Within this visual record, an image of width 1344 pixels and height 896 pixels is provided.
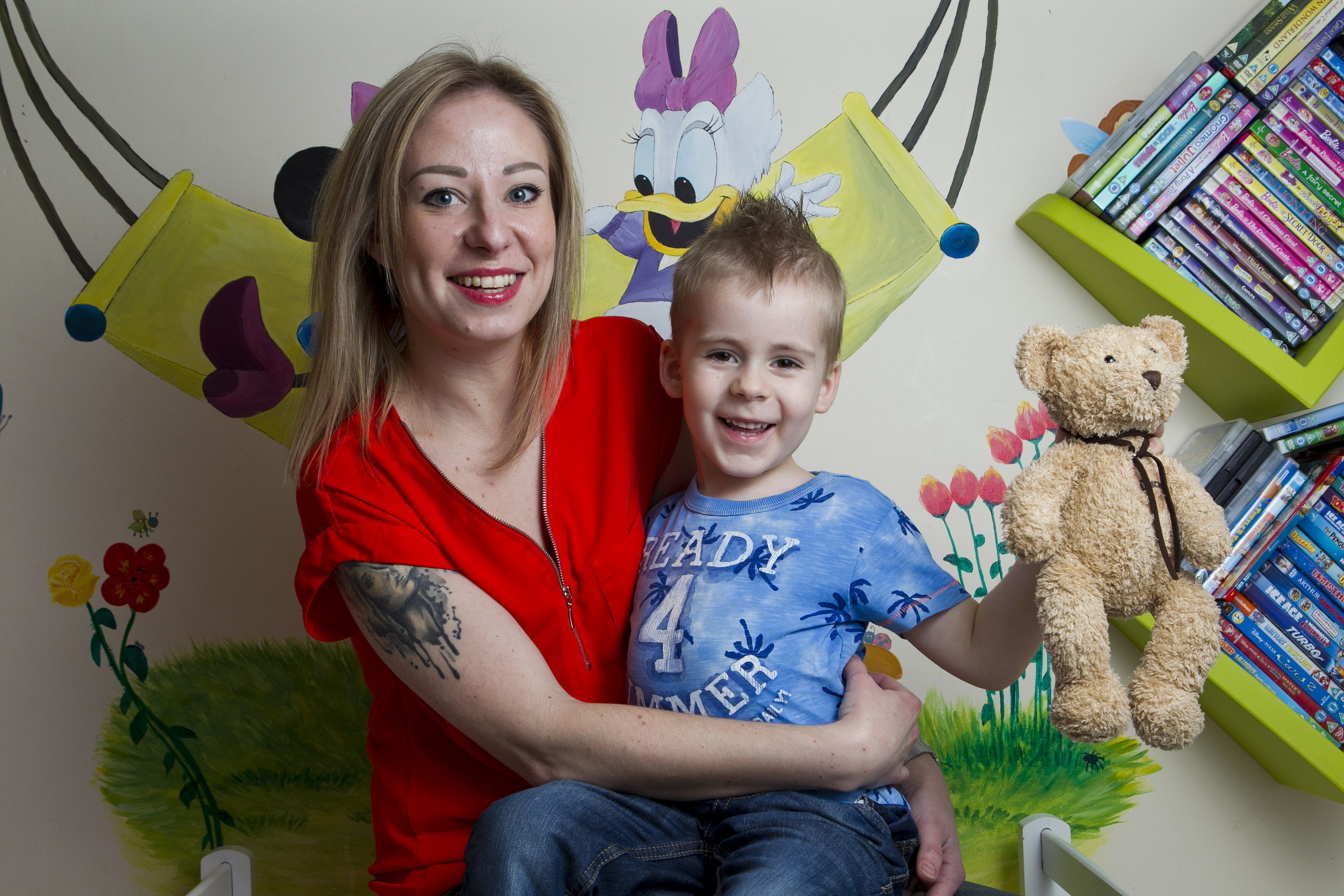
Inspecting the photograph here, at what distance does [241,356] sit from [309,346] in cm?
13

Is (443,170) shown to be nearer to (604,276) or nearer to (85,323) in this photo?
(604,276)

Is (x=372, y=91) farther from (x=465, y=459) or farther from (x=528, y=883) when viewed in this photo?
(x=528, y=883)

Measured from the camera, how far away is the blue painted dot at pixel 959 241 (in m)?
1.67

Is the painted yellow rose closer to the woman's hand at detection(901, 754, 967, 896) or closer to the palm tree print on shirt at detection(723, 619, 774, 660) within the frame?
the palm tree print on shirt at detection(723, 619, 774, 660)

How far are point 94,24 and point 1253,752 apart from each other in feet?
8.04

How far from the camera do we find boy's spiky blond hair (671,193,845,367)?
1.09m

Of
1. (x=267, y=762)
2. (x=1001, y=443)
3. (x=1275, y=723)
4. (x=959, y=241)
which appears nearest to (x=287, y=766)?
(x=267, y=762)

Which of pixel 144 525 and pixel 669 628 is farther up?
pixel 669 628

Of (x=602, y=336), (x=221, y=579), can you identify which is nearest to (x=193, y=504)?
(x=221, y=579)

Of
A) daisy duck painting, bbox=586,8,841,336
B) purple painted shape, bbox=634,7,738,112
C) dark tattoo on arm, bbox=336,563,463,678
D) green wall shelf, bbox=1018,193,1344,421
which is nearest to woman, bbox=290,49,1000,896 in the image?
dark tattoo on arm, bbox=336,563,463,678

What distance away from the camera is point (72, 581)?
5.36 feet

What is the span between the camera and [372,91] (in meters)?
1.62

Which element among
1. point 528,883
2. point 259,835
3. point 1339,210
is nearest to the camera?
point 528,883

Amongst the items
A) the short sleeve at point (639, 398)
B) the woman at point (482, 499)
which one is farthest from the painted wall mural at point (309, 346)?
the woman at point (482, 499)
